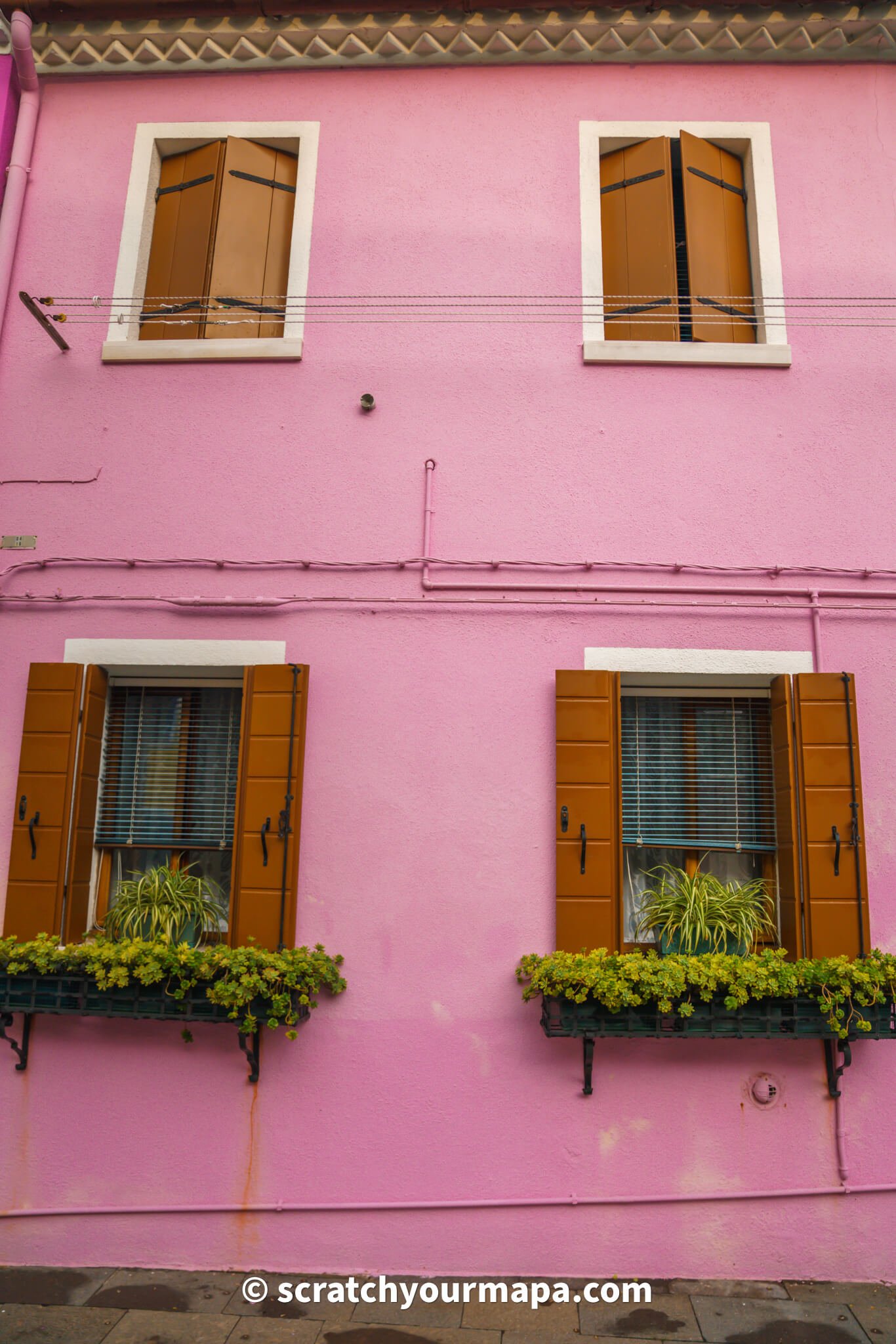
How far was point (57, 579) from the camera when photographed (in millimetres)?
5070

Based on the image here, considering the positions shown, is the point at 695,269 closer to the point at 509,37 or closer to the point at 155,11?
the point at 509,37

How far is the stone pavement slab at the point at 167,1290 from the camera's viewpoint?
162 inches

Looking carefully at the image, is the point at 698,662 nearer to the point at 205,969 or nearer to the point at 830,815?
the point at 830,815

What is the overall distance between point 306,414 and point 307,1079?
3529 mm

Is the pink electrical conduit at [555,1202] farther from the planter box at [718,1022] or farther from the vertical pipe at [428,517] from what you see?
the vertical pipe at [428,517]

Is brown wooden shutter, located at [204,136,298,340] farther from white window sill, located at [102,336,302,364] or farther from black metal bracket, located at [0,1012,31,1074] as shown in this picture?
black metal bracket, located at [0,1012,31,1074]

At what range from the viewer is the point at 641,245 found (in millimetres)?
5352

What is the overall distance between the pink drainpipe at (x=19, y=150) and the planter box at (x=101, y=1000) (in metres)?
3.70

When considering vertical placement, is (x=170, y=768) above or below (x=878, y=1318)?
above

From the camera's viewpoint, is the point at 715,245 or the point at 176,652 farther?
the point at 715,245

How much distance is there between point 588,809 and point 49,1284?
340 cm

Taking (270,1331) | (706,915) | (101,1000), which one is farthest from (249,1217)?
(706,915)

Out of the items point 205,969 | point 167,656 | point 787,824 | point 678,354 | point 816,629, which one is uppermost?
point 678,354

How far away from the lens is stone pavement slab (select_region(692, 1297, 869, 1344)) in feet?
12.6
